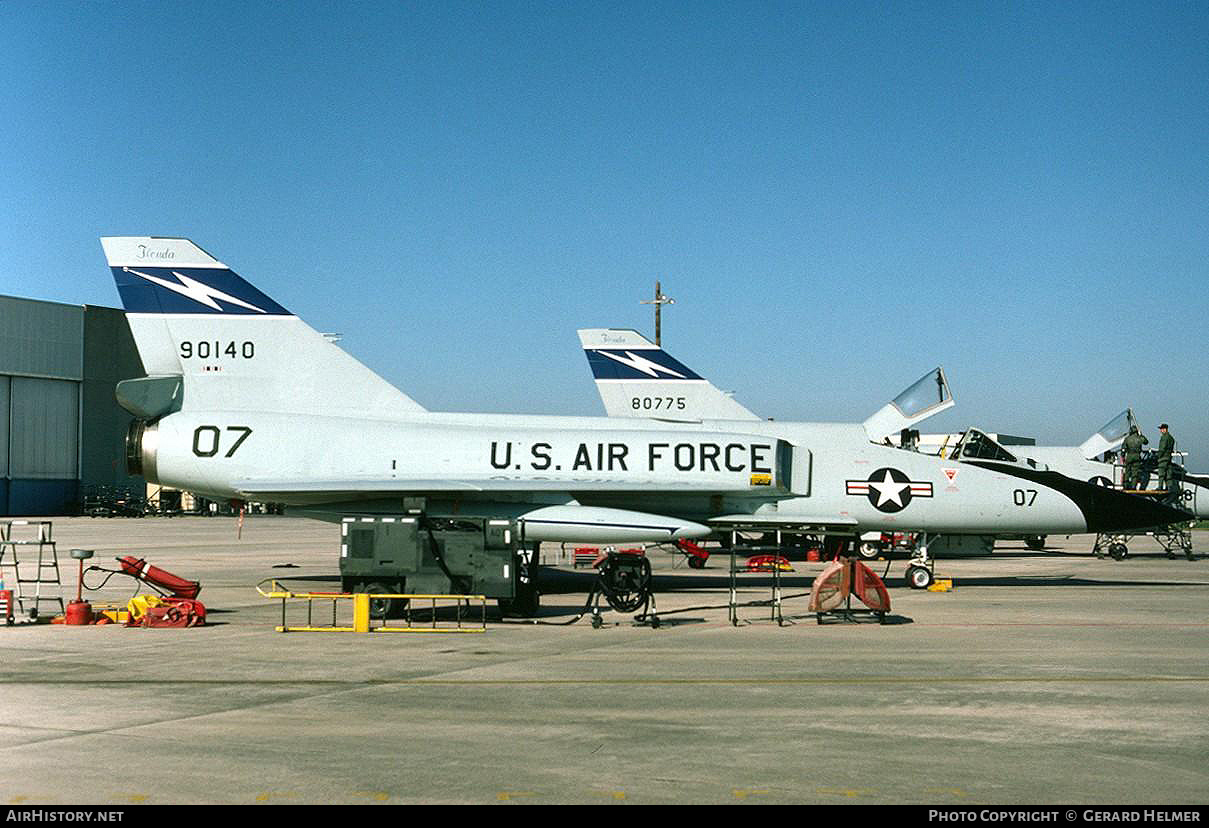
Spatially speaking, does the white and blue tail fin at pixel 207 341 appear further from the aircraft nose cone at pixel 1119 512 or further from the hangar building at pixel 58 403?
the hangar building at pixel 58 403

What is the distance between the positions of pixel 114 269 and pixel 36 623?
7135 millimetres

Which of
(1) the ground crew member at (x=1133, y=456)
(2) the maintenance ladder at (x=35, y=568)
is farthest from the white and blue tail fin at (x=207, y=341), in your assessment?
(1) the ground crew member at (x=1133, y=456)

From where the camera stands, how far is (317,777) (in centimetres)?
681

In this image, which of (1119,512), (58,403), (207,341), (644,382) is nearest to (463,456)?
(207,341)

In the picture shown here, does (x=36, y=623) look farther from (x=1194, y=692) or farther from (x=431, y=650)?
(x=1194, y=692)

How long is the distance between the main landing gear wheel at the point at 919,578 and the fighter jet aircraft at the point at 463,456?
1.09 meters

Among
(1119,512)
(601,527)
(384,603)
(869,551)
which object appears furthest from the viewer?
(869,551)

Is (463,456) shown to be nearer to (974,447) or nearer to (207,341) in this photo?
(207,341)

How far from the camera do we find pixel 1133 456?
2898 cm

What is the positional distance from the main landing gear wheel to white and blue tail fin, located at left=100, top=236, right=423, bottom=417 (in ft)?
34.0

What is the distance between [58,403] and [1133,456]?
192 ft

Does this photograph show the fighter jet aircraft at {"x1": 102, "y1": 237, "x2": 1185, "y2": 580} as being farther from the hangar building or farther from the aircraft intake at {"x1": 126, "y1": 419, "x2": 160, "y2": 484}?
the hangar building
